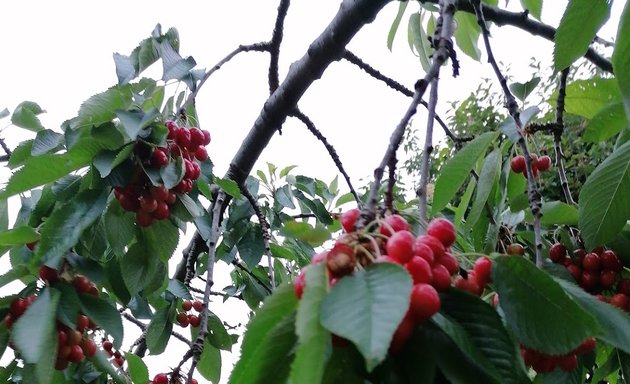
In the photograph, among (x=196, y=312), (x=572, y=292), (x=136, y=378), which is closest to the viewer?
(x=572, y=292)

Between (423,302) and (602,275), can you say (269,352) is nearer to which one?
(423,302)

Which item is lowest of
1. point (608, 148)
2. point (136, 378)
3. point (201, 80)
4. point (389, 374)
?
point (389, 374)

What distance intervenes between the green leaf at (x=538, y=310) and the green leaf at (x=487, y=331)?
0.03 meters

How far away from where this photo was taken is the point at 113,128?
114cm

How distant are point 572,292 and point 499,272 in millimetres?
71

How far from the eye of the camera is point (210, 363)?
67.9 inches

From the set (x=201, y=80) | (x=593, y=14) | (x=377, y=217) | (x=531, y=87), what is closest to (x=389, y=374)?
(x=377, y=217)

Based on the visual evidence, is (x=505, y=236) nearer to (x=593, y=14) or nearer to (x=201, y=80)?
(x=593, y=14)

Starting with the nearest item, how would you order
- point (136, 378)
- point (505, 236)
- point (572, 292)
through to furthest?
1. point (572, 292)
2. point (505, 236)
3. point (136, 378)

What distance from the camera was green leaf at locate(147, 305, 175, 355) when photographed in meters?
1.56

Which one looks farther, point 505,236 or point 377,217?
point 505,236

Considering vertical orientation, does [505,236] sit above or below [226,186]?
below

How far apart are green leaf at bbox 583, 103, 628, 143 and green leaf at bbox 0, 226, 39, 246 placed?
3.25 ft

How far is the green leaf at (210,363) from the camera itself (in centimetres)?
172
